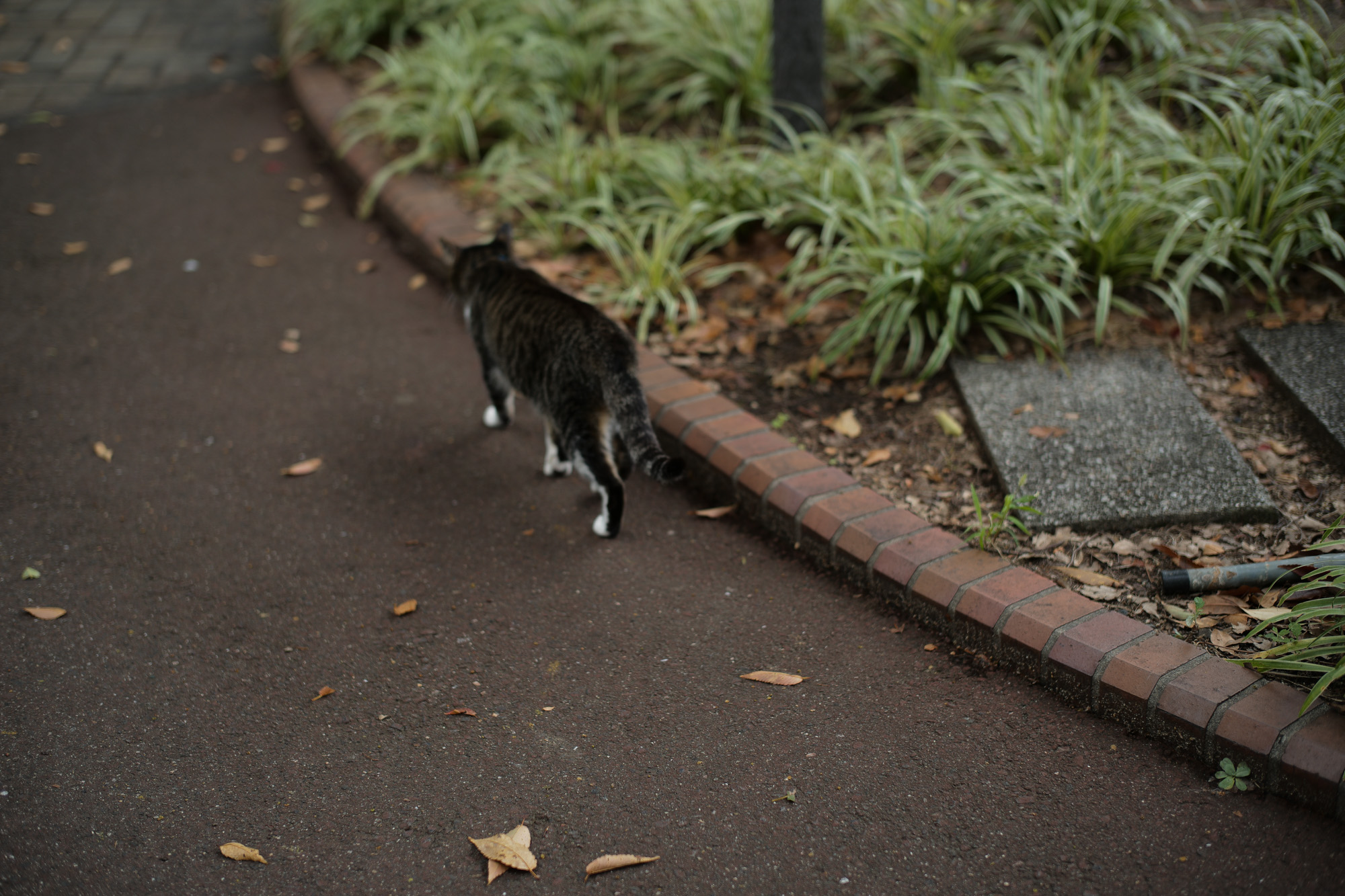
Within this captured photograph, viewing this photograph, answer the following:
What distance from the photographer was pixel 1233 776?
7.04 ft

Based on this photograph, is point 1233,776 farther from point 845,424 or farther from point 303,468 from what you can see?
point 303,468

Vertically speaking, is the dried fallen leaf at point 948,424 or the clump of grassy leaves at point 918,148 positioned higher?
the clump of grassy leaves at point 918,148

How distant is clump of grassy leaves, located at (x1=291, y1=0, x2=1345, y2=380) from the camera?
3.46 meters

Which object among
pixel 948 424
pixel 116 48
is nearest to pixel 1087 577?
pixel 948 424

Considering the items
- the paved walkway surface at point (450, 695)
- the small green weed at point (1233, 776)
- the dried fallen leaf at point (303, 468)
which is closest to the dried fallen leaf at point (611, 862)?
the paved walkway surface at point (450, 695)

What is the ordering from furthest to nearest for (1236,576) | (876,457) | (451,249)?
(451,249) → (876,457) → (1236,576)

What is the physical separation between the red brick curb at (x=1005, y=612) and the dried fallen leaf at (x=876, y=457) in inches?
7.8

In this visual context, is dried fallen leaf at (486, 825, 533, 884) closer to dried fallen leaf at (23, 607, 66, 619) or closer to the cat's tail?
the cat's tail

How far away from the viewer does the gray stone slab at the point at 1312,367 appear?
2.89m

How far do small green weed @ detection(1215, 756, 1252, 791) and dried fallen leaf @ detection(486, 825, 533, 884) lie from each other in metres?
1.62

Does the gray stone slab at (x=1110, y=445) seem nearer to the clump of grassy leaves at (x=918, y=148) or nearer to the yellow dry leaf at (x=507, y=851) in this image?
the clump of grassy leaves at (x=918, y=148)

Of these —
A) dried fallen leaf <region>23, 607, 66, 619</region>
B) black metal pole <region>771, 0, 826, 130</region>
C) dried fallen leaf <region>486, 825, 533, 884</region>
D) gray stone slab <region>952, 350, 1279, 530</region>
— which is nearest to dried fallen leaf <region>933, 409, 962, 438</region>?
gray stone slab <region>952, 350, 1279, 530</region>

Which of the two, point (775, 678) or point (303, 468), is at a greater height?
point (775, 678)

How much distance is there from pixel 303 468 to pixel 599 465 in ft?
4.26
